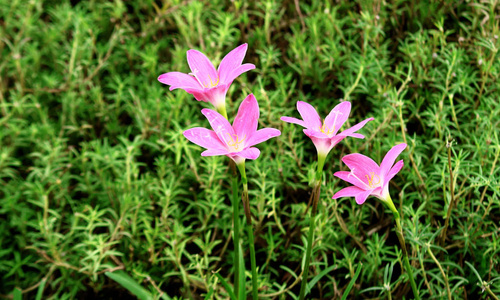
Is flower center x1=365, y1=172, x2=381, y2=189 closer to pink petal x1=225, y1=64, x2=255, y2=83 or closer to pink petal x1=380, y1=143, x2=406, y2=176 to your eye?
pink petal x1=380, y1=143, x2=406, y2=176

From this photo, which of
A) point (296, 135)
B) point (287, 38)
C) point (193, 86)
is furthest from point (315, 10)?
point (193, 86)

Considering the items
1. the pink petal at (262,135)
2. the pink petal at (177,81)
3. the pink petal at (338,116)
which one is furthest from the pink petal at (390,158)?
the pink petal at (177,81)

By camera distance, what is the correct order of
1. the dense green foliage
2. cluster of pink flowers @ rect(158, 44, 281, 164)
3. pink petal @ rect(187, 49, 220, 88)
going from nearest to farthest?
cluster of pink flowers @ rect(158, 44, 281, 164) → pink petal @ rect(187, 49, 220, 88) → the dense green foliage

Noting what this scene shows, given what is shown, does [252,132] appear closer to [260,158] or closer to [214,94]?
[214,94]

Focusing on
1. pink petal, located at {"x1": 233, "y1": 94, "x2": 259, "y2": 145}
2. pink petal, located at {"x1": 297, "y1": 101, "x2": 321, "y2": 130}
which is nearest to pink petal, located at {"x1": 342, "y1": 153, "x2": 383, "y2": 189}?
pink petal, located at {"x1": 297, "y1": 101, "x2": 321, "y2": 130}

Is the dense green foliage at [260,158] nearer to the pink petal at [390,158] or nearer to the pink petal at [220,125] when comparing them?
the pink petal at [390,158]
